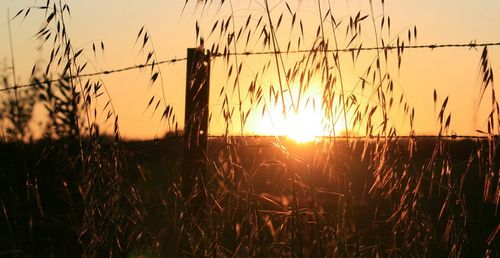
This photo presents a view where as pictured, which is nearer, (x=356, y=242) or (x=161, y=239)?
(x=356, y=242)

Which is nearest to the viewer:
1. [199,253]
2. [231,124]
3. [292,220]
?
[292,220]

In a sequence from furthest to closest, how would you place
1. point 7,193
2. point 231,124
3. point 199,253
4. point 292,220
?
point 7,193, point 231,124, point 199,253, point 292,220

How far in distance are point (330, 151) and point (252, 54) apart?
1.77 feet

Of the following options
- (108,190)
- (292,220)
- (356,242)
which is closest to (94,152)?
(108,190)

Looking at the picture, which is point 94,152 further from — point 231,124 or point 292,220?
point 292,220

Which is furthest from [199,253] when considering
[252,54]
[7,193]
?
[7,193]

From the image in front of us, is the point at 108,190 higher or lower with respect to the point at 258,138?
lower

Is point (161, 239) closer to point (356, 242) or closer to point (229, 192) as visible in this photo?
point (229, 192)

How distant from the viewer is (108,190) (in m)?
2.76

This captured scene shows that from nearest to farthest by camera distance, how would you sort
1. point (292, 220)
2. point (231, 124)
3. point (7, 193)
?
point (292, 220)
point (231, 124)
point (7, 193)

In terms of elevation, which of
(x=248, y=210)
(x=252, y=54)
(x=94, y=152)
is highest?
(x=252, y=54)

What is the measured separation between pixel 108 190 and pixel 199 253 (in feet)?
1.39

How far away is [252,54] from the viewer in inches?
116

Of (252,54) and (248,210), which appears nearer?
(248,210)
